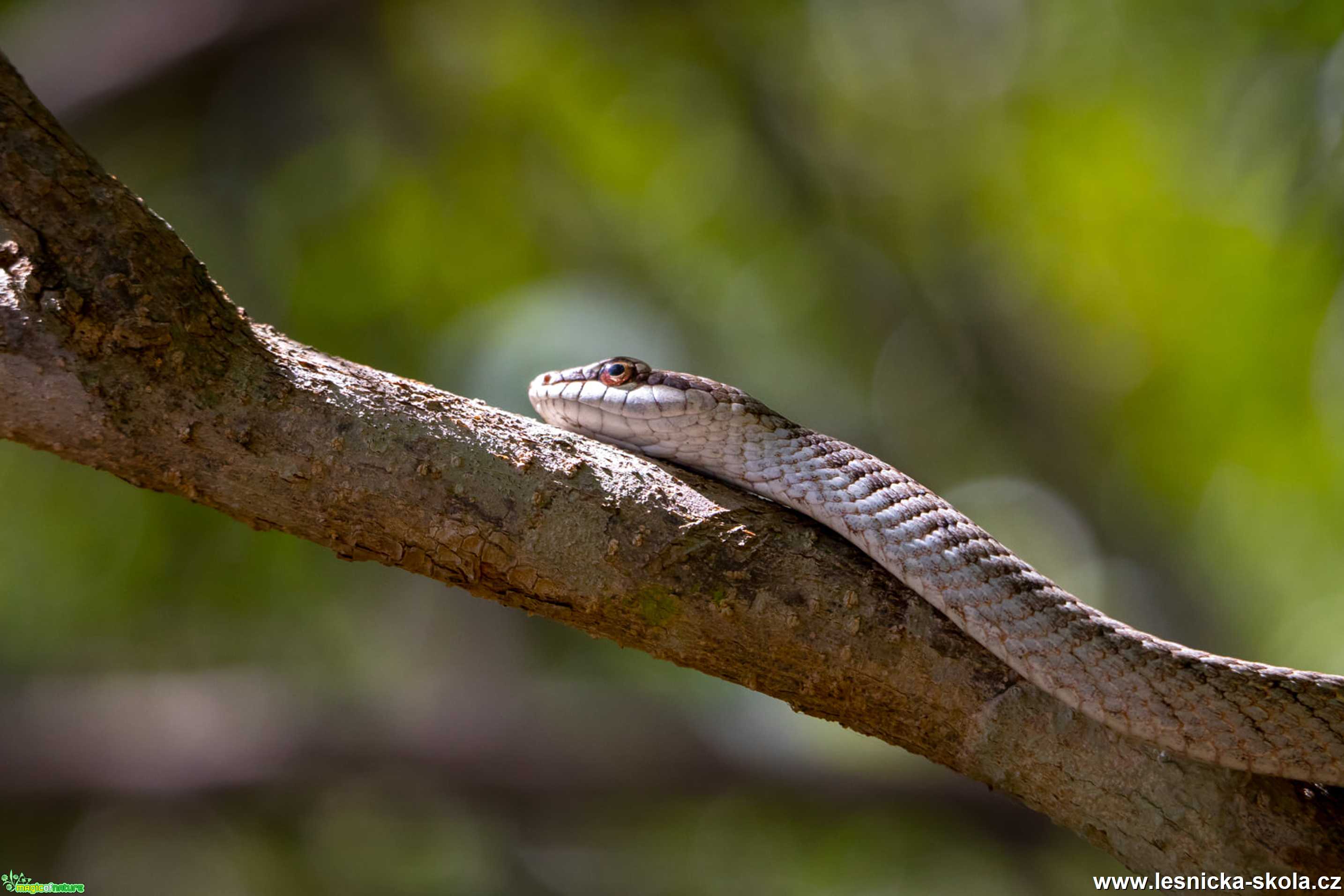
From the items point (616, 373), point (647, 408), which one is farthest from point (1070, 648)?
point (616, 373)

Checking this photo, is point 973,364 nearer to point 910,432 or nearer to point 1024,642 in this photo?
point 910,432

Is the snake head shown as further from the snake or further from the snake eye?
the snake

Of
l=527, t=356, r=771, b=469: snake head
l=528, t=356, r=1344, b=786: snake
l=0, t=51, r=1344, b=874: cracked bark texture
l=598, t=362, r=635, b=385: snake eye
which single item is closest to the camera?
l=0, t=51, r=1344, b=874: cracked bark texture

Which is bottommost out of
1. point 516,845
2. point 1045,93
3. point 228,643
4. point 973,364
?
point 516,845

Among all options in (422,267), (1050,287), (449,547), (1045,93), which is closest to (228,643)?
(422,267)

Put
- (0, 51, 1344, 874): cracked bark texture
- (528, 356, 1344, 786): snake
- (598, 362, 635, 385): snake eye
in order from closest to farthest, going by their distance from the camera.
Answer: (0, 51, 1344, 874): cracked bark texture → (528, 356, 1344, 786): snake → (598, 362, 635, 385): snake eye

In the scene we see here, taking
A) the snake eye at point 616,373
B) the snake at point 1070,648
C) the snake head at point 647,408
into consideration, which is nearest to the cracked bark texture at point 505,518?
the snake at point 1070,648

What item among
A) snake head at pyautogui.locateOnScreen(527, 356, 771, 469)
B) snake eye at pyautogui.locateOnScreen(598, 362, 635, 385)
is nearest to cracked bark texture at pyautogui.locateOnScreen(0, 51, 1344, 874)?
snake head at pyautogui.locateOnScreen(527, 356, 771, 469)
